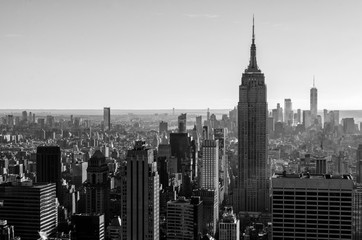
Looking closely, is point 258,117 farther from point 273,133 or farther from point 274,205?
point 274,205

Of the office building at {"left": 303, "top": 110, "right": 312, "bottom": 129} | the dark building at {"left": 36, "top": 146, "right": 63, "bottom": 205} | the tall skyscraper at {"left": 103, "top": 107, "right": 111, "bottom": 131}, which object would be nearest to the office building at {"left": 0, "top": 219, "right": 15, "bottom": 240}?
the tall skyscraper at {"left": 103, "top": 107, "right": 111, "bottom": 131}

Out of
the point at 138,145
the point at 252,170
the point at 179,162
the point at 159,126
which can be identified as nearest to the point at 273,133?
the point at 252,170

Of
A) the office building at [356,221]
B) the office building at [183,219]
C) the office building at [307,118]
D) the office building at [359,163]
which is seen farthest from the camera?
the office building at [307,118]

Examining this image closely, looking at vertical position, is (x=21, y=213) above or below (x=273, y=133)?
below

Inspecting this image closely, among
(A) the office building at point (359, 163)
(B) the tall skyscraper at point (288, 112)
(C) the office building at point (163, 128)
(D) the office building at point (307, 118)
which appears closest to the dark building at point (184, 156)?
(C) the office building at point (163, 128)

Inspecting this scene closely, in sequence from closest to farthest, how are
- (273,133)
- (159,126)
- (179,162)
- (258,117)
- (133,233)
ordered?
(133,233), (159,126), (179,162), (273,133), (258,117)

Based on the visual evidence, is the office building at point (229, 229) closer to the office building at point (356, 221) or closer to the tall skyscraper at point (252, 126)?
the office building at point (356, 221)
